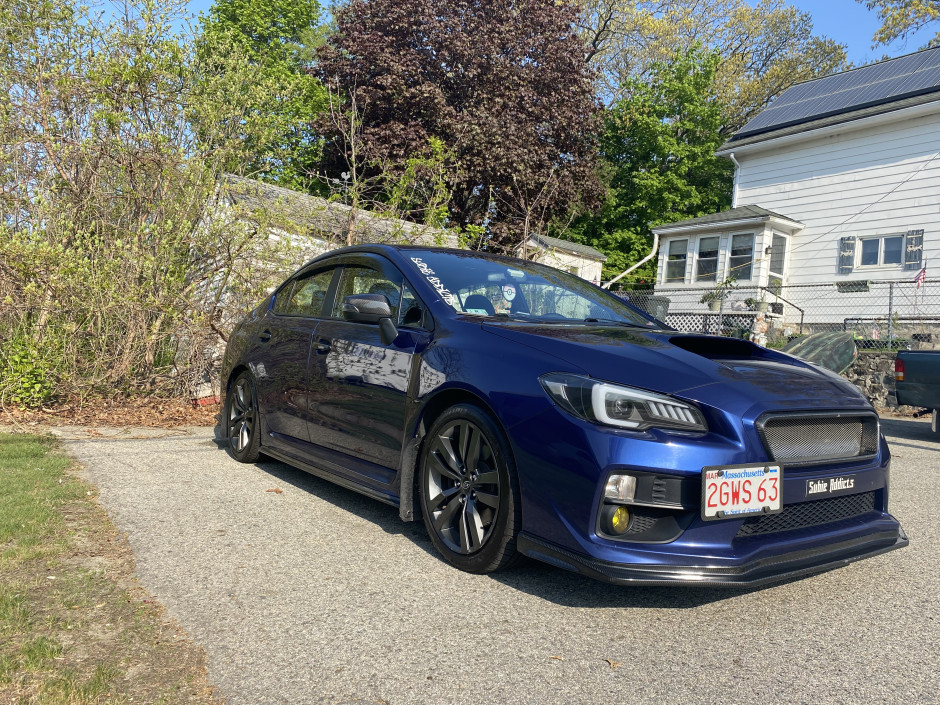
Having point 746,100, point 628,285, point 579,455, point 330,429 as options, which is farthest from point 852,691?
point 746,100

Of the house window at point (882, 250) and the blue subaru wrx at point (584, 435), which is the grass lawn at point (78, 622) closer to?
the blue subaru wrx at point (584, 435)

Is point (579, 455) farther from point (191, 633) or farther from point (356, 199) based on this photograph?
point (356, 199)

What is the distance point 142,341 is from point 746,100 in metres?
34.2

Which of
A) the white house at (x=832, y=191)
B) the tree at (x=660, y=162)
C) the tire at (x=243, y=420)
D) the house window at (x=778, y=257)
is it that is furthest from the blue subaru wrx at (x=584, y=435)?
the tree at (x=660, y=162)

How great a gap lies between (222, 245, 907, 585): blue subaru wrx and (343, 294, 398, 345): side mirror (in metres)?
0.01

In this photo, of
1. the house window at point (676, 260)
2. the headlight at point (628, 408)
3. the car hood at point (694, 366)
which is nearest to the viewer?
the headlight at point (628, 408)

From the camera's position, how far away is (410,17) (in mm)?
22875

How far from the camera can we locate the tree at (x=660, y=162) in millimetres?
31562

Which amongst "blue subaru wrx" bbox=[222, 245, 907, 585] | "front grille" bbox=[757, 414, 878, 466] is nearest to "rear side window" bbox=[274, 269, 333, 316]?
"blue subaru wrx" bbox=[222, 245, 907, 585]

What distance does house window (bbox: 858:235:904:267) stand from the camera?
1841 centimetres

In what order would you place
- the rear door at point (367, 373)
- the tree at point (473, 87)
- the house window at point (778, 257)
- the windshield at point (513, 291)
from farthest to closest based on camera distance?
1. the tree at point (473, 87)
2. the house window at point (778, 257)
3. the windshield at point (513, 291)
4. the rear door at point (367, 373)

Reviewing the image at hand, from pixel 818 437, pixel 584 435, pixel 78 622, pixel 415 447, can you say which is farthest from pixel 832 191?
pixel 78 622

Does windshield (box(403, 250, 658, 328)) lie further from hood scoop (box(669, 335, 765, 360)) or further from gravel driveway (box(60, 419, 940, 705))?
gravel driveway (box(60, 419, 940, 705))

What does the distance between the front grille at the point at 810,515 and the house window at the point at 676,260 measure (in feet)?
67.1
